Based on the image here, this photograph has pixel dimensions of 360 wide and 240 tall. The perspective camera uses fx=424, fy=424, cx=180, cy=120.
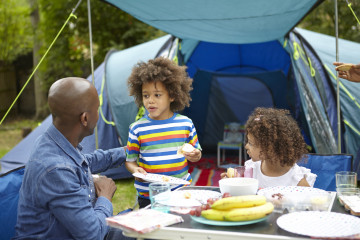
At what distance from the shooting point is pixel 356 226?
1415 mm

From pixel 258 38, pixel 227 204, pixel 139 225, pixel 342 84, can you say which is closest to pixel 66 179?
pixel 139 225

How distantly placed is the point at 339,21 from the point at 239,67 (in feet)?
17.3

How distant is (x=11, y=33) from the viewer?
16.1 meters

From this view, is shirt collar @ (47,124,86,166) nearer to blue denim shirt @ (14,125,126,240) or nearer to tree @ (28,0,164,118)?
blue denim shirt @ (14,125,126,240)

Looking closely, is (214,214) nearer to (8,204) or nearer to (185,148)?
(185,148)

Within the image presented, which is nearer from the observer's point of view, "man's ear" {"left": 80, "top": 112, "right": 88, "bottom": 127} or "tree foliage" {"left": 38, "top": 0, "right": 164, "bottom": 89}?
"man's ear" {"left": 80, "top": 112, "right": 88, "bottom": 127}

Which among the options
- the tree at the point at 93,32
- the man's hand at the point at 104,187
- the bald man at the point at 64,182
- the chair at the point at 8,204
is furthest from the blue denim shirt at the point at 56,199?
the tree at the point at 93,32

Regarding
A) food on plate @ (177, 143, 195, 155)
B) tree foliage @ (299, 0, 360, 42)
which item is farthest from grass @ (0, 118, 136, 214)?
tree foliage @ (299, 0, 360, 42)

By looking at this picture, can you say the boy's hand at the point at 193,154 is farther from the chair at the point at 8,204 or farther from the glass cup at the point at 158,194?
the chair at the point at 8,204

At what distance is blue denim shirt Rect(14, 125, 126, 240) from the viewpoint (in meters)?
1.56

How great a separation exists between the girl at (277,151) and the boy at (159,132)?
1.17 feet

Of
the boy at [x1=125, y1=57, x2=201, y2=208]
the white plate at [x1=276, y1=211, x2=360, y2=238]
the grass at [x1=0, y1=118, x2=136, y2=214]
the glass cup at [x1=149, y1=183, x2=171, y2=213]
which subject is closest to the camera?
the white plate at [x1=276, y1=211, x2=360, y2=238]

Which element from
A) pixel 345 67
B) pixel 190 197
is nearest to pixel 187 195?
pixel 190 197

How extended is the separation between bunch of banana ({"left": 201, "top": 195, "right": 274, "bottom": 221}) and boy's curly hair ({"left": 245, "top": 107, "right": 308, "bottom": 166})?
0.77 meters
